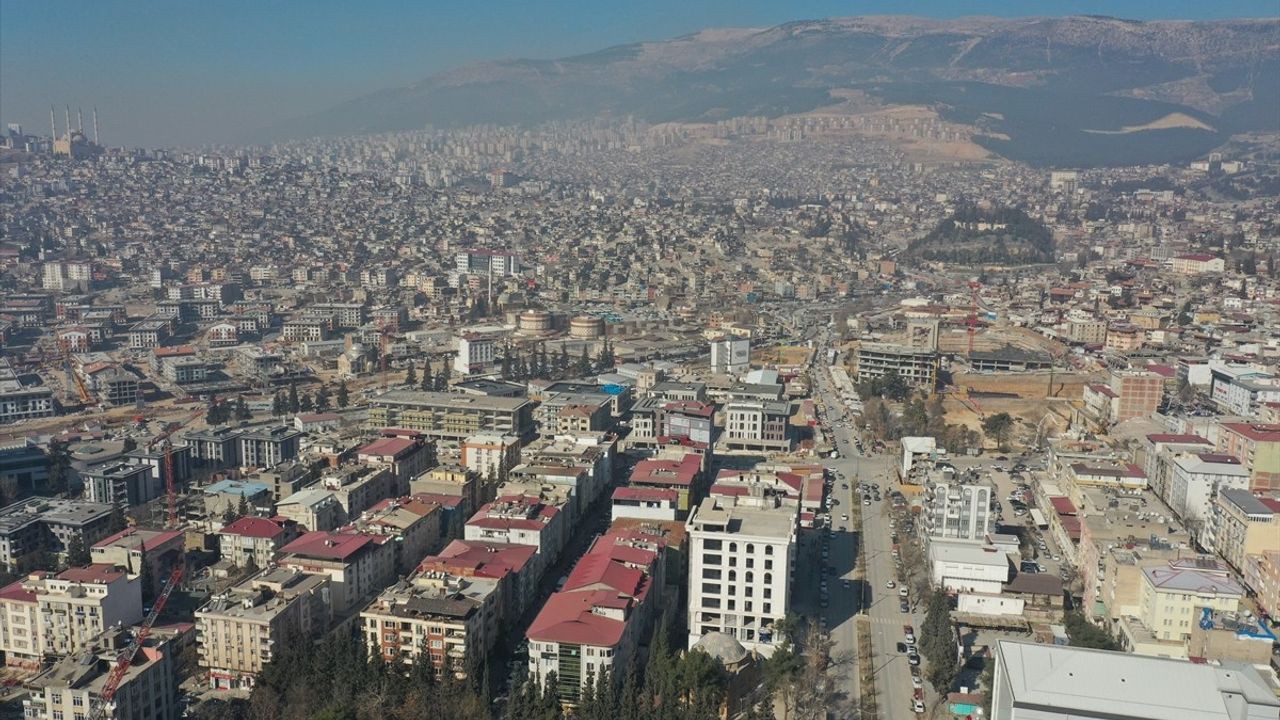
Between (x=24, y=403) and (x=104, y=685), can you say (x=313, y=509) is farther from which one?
(x=24, y=403)

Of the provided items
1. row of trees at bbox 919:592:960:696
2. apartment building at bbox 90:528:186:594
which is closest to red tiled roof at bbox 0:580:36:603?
apartment building at bbox 90:528:186:594

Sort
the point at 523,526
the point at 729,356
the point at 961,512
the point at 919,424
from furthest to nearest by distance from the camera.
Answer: the point at 729,356, the point at 919,424, the point at 961,512, the point at 523,526

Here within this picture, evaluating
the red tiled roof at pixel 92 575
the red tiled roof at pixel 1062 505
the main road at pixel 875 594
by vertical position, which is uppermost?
the red tiled roof at pixel 92 575

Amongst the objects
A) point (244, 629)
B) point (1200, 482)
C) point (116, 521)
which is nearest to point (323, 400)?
point (116, 521)

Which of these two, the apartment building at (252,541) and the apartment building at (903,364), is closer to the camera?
the apartment building at (252,541)

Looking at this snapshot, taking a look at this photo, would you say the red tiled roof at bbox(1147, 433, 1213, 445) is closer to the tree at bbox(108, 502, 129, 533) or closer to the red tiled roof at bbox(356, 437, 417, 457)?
the red tiled roof at bbox(356, 437, 417, 457)

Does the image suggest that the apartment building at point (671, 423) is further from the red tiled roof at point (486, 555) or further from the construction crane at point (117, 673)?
the construction crane at point (117, 673)

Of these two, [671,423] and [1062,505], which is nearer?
[1062,505]

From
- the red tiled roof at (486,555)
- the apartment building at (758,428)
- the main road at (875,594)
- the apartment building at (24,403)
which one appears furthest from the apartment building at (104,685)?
the apartment building at (24,403)
